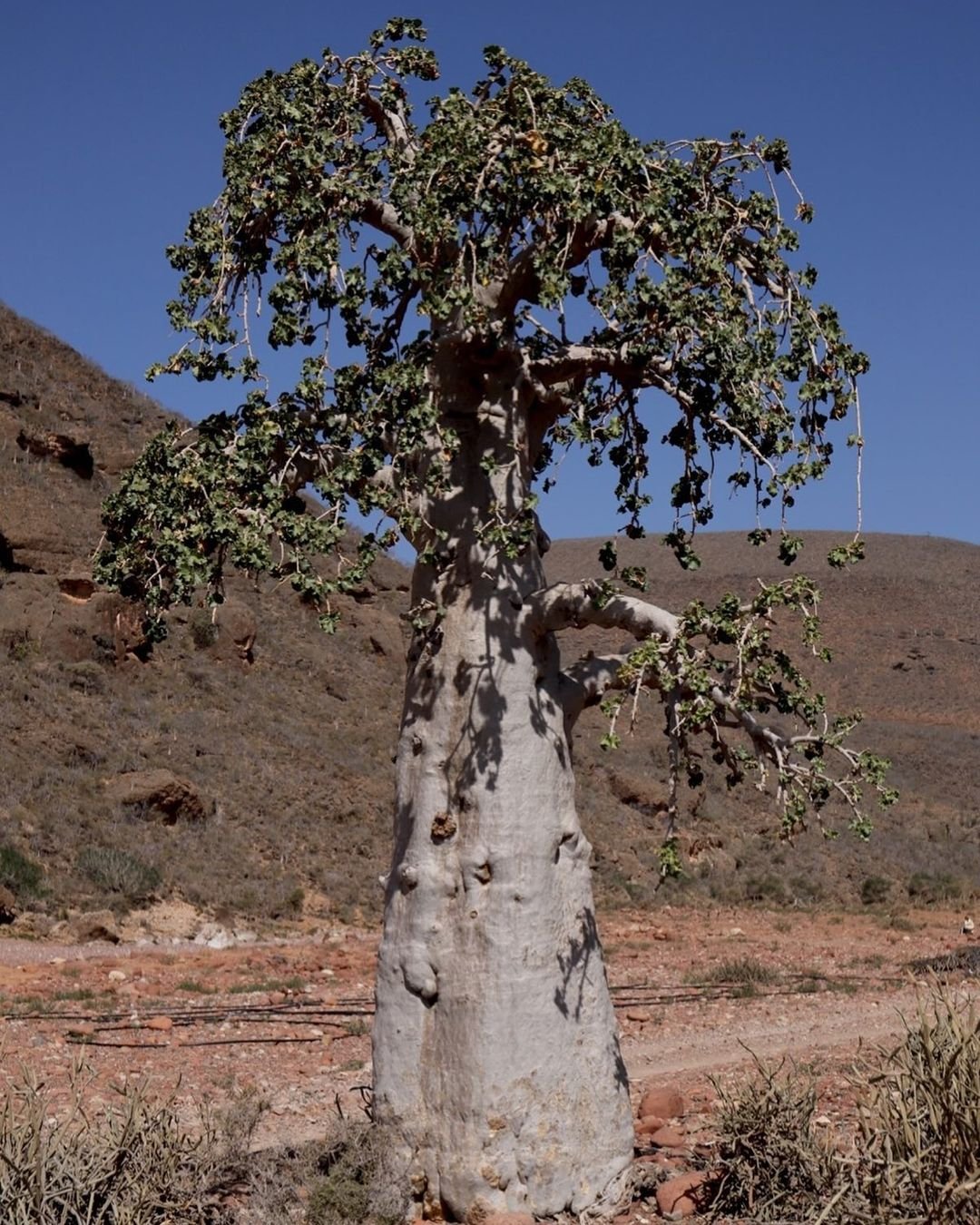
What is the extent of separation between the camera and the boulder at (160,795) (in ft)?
65.2

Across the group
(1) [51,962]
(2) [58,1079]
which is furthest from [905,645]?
(2) [58,1079]

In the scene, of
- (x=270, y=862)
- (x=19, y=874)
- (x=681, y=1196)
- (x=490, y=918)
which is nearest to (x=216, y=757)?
(x=270, y=862)

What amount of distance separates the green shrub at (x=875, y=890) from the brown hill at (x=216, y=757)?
0.13 m

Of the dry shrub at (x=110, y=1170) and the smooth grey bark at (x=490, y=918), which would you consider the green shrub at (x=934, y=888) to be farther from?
the dry shrub at (x=110, y=1170)

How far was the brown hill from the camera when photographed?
748 inches

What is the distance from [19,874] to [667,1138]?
12.5 meters

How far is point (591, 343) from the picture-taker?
5.86 meters

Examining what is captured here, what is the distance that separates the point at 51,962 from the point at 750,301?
10.8 meters

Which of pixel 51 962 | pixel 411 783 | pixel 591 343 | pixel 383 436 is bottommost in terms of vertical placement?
pixel 51 962

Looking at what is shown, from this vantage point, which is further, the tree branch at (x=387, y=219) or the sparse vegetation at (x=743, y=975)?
the sparse vegetation at (x=743, y=975)

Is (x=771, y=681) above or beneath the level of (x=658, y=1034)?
→ above

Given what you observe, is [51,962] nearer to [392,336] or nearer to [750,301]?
[392,336]

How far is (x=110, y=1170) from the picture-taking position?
4.61 metres

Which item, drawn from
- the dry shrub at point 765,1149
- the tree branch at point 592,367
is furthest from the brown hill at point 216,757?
the dry shrub at point 765,1149
